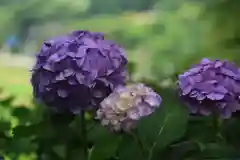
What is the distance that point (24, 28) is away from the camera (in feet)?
3.64

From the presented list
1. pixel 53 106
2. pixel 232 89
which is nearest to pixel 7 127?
pixel 53 106

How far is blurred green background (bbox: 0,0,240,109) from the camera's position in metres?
1.10

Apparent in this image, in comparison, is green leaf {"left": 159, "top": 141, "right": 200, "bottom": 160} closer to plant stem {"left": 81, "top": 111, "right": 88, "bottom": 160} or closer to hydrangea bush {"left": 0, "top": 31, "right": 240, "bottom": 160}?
hydrangea bush {"left": 0, "top": 31, "right": 240, "bottom": 160}

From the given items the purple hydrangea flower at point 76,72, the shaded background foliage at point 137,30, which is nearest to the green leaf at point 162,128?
the purple hydrangea flower at point 76,72

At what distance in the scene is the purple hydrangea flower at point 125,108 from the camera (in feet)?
2.74

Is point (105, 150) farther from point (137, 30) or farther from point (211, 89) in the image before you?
point (137, 30)

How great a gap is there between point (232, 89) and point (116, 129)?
0.63 feet

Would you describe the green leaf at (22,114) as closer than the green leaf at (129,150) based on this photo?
No

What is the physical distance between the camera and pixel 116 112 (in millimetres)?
839

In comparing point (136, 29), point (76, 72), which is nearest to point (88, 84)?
point (76, 72)

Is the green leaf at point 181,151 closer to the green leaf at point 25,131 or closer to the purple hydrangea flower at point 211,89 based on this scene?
the purple hydrangea flower at point 211,89

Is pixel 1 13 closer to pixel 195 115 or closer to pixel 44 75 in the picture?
pixel 44 75

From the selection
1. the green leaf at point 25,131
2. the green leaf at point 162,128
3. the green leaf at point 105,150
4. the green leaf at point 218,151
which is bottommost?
the green leaf at point 218,151

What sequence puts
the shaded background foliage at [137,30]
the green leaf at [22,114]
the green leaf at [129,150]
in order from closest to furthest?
the green leaf at [129,150] < the green leaf at [22,114] < the shaded background foliage at [137,30]
